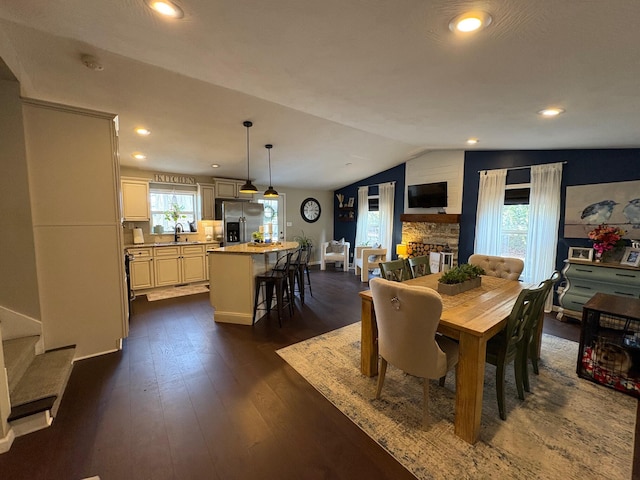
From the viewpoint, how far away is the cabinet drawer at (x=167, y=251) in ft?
16.3

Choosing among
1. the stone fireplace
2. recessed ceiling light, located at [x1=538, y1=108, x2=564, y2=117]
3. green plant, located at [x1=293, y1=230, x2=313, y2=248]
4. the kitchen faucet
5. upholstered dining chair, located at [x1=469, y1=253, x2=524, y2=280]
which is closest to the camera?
recessed ceiling light, located at [x1=538, y1=108, x2=564, y2=117]

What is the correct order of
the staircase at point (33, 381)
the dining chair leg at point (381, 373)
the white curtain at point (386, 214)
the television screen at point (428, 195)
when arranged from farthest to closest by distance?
the white curtain at point (386, 214), the television screen at point (428, 195), the dining chair leg at point (381, 373), the staircase at point (33, 381)

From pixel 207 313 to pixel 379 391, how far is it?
2.80 m

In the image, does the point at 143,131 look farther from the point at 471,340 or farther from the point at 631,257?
the point at 631,257

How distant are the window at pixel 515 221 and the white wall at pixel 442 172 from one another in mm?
767

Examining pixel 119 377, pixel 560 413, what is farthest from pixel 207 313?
pixel 560 413

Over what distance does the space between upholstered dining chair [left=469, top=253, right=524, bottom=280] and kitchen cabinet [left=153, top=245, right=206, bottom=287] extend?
4.93 meters

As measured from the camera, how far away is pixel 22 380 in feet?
6.59

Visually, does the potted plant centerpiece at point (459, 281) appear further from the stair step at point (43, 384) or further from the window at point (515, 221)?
the stair step at point (43, 384)

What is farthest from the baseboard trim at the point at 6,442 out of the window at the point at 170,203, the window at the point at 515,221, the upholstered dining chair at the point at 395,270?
the window at the point at 515,221

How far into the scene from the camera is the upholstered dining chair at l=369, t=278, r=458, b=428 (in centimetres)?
161

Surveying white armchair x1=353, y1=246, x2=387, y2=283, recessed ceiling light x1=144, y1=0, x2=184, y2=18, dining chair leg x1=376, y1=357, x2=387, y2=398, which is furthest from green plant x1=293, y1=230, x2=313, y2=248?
recessed ceiling light x1=144, y1=0, x2=184, y2=18

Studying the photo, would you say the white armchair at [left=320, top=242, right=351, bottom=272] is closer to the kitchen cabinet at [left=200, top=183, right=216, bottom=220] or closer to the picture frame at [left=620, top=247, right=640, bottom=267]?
the kitchen cabinet at [left=200, top=183, right=216, bottom=220]

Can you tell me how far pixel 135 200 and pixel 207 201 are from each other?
4.37 ft
